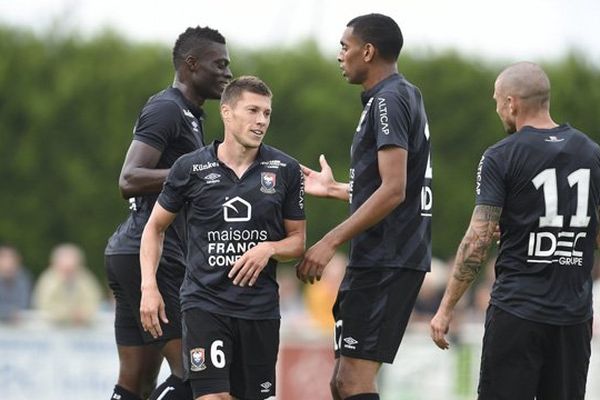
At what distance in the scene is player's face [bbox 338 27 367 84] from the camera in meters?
8.73

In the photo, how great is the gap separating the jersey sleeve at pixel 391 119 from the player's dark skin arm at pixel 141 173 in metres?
1.36

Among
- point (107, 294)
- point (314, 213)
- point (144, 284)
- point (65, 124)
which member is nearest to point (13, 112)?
point (65, 124)

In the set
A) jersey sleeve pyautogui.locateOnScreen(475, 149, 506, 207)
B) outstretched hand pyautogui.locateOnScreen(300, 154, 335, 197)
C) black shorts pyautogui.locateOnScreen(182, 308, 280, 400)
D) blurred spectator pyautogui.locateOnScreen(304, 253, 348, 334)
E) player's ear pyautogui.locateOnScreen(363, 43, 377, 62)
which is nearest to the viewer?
jersey sleeve pyautogui.locateOnScreen(475, 149, 506, 207)

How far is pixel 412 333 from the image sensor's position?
1605 cm

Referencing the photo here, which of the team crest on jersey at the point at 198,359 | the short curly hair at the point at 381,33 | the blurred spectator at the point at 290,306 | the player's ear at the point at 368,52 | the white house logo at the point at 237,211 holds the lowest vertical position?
the blurred spectator at the point at 290,306

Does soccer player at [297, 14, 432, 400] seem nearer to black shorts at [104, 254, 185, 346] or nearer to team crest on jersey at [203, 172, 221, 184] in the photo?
team crest on jersey at [203, 172, 221, 184]

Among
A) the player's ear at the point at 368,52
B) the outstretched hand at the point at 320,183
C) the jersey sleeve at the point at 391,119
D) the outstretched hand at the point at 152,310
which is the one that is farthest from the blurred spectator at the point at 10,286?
the jersey sleeve at the point at 391,119

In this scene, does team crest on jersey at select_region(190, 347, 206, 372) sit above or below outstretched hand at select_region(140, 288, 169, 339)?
below

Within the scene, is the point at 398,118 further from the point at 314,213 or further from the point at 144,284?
the point at 314,213

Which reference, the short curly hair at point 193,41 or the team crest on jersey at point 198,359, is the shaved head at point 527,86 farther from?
the team crest on jersey at point 198,359

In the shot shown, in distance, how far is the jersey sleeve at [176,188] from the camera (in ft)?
27.7

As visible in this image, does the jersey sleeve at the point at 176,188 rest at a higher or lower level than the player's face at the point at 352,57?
lower

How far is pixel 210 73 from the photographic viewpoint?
30.7 feet

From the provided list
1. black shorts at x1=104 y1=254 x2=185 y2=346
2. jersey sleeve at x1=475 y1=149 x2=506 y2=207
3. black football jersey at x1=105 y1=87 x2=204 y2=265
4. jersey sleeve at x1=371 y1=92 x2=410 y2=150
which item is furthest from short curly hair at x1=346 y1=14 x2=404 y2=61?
black shorts at x1=104 y1=254 x2=185 y2=346
